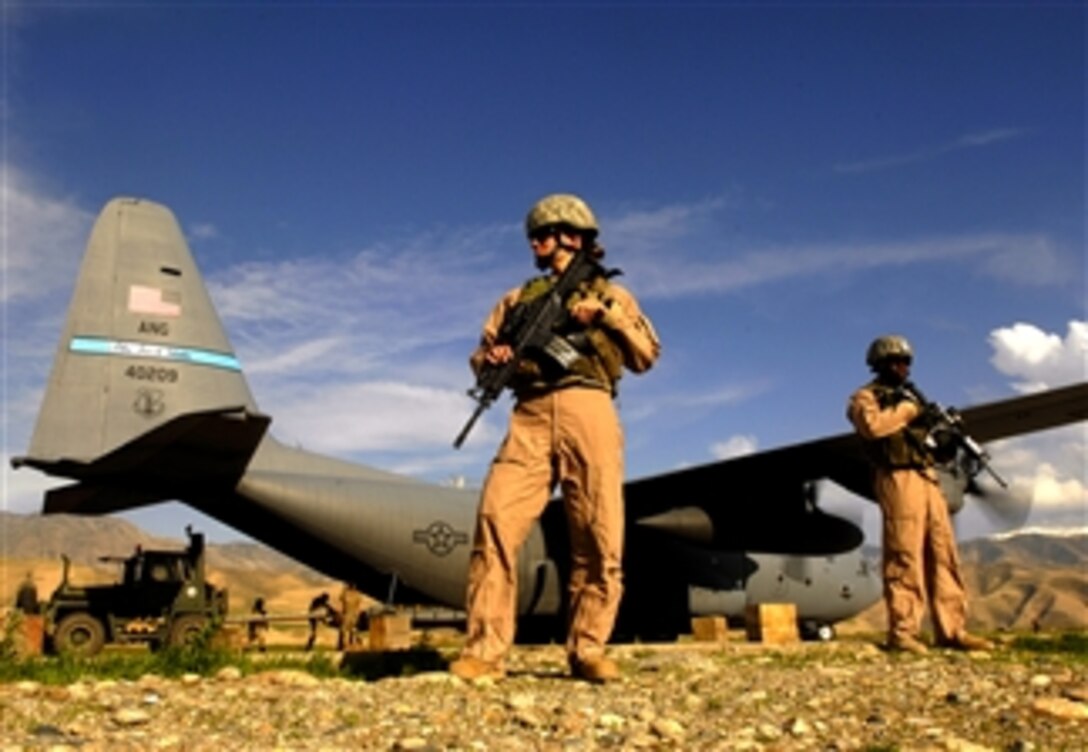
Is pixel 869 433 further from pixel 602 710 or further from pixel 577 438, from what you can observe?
pixel 602 710

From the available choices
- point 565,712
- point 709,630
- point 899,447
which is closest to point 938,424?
point 899,447

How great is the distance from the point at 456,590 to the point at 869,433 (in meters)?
8.25

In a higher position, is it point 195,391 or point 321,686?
point 195,391

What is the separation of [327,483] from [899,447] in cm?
871

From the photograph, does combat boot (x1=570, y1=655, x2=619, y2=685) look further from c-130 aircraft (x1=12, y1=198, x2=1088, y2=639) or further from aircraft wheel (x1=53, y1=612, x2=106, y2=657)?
aircraft wheel (x1=53, y1=612, x2=106, y2=657)

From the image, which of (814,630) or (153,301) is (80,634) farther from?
(814,630)

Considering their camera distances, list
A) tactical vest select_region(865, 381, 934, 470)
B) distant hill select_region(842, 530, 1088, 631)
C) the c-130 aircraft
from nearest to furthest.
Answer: tactical vest select_region(865, 381, 934, 470) < the c-130 aircraft < distant hill select_region(842, 530, 1088, 631)

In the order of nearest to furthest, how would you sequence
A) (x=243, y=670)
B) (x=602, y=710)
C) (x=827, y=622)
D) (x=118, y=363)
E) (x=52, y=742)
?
(x=52, y=742) < (x=602, y=710) < (x=243, y=670) < (x=118, y=363) < (x=827, y=622)

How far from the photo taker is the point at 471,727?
366cm

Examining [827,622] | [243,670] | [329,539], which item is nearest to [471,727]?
[243,670]

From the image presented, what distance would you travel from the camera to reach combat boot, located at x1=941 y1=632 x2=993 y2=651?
26.3 ft

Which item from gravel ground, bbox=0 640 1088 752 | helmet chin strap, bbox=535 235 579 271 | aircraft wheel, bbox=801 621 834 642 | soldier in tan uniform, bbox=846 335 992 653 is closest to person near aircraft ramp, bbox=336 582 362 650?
aircraft wheel, bbox=801 621 834 642

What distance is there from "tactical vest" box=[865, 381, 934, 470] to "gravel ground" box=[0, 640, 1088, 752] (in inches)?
124

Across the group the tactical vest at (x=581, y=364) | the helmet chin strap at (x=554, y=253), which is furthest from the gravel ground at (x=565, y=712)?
the helmet chin strap at (x=554, y=253)
